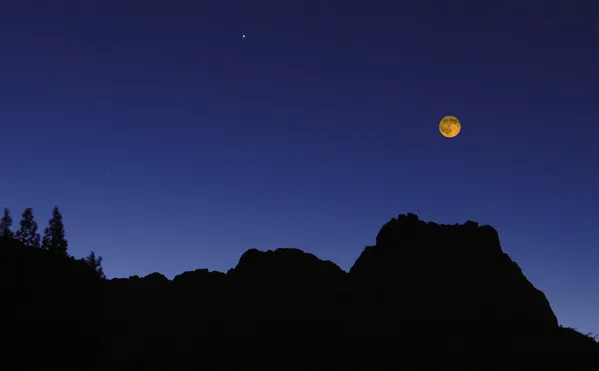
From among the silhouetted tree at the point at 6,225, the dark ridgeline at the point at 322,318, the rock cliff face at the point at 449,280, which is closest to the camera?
the dark ridgeline at the point at 322,318

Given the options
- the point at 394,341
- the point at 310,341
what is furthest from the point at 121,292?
the point at 394,341

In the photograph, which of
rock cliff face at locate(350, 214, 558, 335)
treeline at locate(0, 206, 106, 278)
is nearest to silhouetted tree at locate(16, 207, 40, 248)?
treeline at locate(0, 206, 106, 278)

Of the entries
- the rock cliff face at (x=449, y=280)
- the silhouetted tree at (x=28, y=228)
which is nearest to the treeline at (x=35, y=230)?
the silhouetted tree at (x=28, y=228)

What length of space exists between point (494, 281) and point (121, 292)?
141 ft

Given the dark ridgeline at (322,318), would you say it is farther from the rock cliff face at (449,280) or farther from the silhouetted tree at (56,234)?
the silhouetted tree at (56,234)

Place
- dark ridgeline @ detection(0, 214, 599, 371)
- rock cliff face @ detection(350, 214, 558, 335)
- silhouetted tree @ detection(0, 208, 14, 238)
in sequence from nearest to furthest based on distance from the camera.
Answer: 1. dark ridgeline @ detection(0, 214, 599, 371)
2. rock cliff face @ detection(350, 214, 558, 335)
3. silhouetted tree @ detection(0, 208, 14, 238)

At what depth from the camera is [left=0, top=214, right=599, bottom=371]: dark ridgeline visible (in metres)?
41.5

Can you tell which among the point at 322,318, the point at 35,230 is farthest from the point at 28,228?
the point at 322,318

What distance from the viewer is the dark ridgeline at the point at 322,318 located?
136 feet

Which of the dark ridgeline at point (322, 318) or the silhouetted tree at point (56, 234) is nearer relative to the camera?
the dark ridgeline at point (322, 318)

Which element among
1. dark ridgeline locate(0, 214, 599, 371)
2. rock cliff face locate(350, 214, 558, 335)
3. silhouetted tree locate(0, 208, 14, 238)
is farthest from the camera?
silhouetted tree locate(0, 208, 14, 238)

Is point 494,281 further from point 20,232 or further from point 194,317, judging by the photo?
point 20,232

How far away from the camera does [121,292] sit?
59.7m

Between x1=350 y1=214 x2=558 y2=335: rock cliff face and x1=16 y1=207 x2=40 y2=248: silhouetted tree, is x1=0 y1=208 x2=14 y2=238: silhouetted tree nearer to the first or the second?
x1=16 y1=207 x2=40 y2=248: silhouetted tree
